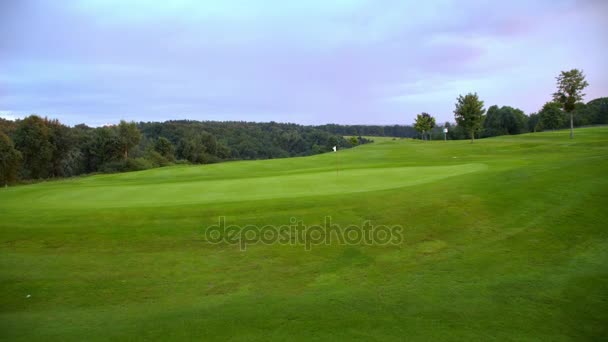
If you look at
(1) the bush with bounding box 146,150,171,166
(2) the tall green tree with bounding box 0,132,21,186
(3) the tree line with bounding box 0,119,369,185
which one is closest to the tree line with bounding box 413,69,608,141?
(3) the tree line with bounding box 0,119,369,185

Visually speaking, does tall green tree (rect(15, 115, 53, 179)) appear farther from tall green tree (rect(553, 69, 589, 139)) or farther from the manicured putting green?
tall green tree (rect(553, 69, 589, 139))

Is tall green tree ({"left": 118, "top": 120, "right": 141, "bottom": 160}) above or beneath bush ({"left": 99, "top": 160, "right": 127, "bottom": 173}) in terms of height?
above

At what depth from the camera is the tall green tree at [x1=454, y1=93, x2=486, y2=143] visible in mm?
47312

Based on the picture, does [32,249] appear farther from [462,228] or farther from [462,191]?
[462,191]

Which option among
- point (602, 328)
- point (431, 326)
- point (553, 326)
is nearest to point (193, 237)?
point (431, 326)

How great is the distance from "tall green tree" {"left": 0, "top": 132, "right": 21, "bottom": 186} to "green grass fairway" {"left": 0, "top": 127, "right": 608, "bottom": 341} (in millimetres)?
46464

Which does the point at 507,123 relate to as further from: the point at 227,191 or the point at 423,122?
the point at 227,191

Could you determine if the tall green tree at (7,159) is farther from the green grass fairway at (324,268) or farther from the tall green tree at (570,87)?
the tall green tree at (570,87)

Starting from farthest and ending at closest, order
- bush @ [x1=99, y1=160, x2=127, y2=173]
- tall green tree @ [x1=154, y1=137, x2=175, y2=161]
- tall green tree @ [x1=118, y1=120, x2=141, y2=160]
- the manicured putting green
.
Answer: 1. tall green tree @ [x1=154, y1=137, x2=175, y2=161]
2. tall green tree @ [x1=118, y1=120, x2=141, y2=160]
3. bush @ [x1=99, y1=160, x2=127, y2=173]
4. the manicured putting green

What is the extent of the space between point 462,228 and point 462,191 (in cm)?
271

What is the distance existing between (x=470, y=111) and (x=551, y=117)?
178 ft

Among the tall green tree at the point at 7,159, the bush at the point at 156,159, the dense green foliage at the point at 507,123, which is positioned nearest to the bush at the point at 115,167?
the bush at the point at 156,159

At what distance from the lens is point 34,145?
5400cm

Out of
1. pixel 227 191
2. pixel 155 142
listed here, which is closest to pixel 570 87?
pixel 227 191
